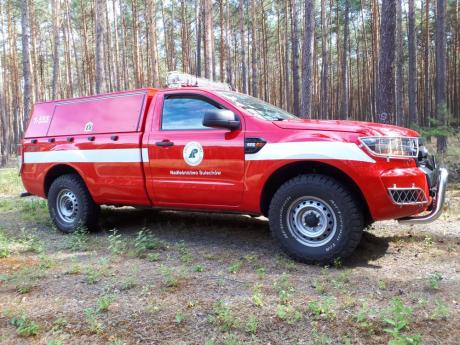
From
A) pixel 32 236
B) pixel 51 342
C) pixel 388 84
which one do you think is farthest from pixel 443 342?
pixel 388 84

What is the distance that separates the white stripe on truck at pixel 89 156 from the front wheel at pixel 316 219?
76.5 inches

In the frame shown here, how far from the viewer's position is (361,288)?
3580 mm

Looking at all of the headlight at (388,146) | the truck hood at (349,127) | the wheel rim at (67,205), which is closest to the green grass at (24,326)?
the wheel rim at (67,205)

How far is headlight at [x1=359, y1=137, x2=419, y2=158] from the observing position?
390 centimetres

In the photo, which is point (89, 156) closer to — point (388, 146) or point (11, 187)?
point (388, 146)

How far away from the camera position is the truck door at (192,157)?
4.59 metres

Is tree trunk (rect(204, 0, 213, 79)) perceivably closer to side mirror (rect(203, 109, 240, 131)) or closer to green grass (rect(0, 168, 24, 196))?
green grass (rect(0, 168, 24, 196))

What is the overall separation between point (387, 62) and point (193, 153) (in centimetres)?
554

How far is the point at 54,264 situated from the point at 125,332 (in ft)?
6.31

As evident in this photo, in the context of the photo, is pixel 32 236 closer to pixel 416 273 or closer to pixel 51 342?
pixel 51 342

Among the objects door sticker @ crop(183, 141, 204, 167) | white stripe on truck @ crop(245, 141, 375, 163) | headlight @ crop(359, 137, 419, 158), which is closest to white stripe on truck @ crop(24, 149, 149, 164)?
door sticker @ crop(183, 141, 204, 167)

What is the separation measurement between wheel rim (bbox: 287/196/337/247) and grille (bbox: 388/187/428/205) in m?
0.62

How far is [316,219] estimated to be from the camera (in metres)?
Answer: 4.23

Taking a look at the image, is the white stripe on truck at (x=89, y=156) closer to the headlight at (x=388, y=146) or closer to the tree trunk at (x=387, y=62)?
the headlight at (x=388, y=146)
